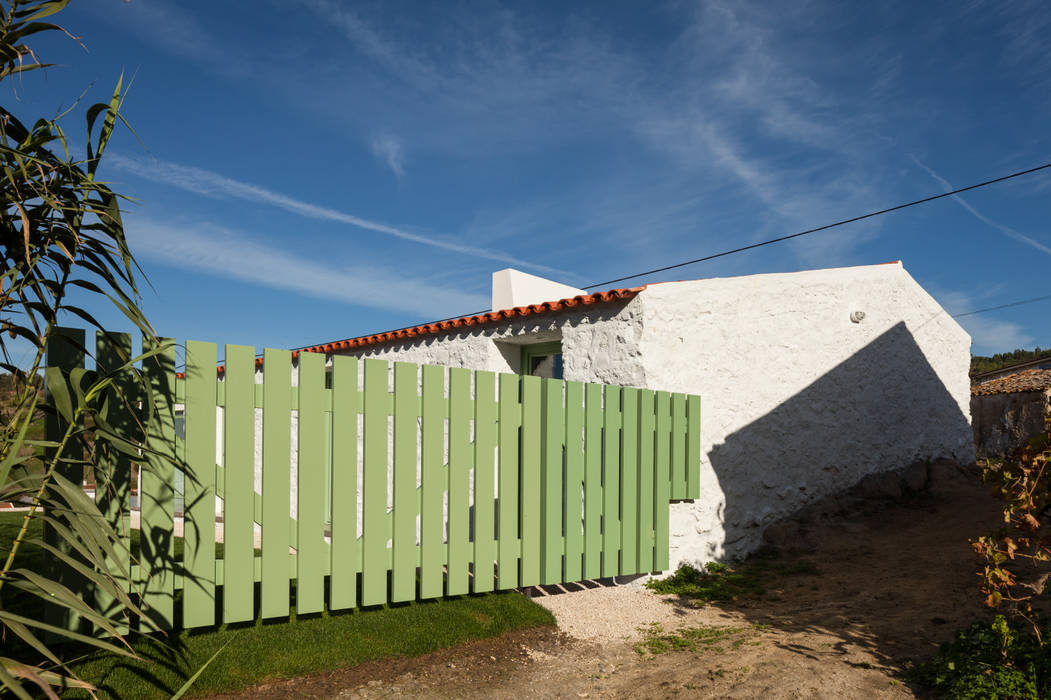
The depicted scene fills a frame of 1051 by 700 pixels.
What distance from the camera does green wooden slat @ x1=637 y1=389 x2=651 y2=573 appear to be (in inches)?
234

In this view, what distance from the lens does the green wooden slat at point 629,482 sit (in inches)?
228

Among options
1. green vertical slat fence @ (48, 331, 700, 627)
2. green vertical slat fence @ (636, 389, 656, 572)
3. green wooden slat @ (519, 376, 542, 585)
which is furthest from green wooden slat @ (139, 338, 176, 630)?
green vertical slat fence @ (636, 389, 656, 572)

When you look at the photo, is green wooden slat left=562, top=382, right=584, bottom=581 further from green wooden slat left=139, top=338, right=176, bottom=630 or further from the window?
green wooden slat left=139, top=338, right=176, bottom=630

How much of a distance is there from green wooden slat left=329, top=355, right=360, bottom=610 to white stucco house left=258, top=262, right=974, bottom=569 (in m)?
3.40

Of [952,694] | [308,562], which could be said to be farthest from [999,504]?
[308,562]

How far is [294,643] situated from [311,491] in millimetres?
898

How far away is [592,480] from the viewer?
5.52 meters

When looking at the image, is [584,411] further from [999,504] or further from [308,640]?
[999,504]

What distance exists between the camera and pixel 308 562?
154 inches

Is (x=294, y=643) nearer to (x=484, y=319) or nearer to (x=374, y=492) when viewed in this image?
(x=374, y=492)

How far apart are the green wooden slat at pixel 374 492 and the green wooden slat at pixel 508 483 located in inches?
41.2

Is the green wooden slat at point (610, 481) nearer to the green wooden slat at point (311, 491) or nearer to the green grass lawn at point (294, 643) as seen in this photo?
the green grass lawn at point (294, 643)

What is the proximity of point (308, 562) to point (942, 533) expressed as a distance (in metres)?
7.45

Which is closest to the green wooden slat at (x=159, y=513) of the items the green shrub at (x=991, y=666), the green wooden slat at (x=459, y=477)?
the green wooden slat at (x=459, y=477)
